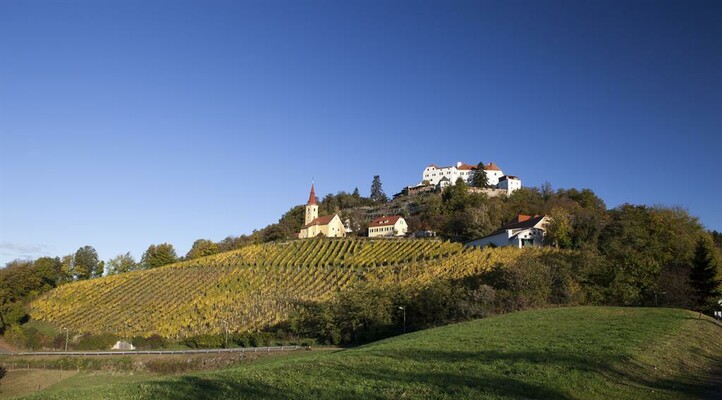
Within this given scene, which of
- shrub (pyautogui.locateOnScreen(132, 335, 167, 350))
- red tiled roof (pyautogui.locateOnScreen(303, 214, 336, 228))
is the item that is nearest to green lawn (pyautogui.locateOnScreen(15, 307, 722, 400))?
shrub (pyautogui.locateOnScreen(132, 335, 167, 350))

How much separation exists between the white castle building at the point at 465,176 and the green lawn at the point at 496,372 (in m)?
121

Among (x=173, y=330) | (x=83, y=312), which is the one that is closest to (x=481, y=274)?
(x=173, y=330)

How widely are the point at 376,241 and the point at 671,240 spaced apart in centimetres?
4966

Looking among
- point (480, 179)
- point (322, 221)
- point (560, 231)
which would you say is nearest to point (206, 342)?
point (560, 231)

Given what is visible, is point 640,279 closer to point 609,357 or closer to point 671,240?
point 671,240

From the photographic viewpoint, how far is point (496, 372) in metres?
14.4

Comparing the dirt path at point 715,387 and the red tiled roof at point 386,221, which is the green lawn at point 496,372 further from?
the red tiled roof at point 386,221

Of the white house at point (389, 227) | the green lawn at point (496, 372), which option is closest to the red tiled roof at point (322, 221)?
the white house at point (389, 227)

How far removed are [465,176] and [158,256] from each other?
3730 inches

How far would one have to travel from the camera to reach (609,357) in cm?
1650

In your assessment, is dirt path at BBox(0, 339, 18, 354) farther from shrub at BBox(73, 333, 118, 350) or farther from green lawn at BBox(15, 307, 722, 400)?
green lawn at BBox(15, 307, 722, 400)

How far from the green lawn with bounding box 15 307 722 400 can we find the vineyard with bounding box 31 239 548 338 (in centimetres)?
3165

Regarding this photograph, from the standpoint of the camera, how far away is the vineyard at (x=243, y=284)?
2354 inches

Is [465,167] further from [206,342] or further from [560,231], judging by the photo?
[206,342]
